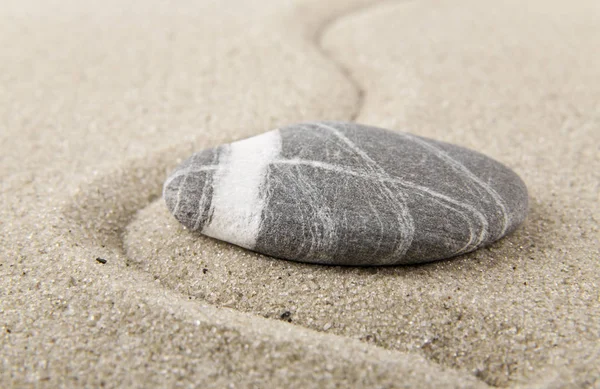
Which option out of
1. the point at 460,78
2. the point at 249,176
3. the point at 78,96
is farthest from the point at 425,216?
the point at 78,96

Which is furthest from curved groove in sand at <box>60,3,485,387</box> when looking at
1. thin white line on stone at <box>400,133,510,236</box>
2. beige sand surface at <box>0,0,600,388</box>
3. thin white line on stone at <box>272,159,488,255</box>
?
thin white line on stone at <box>400,133,510,236</box>

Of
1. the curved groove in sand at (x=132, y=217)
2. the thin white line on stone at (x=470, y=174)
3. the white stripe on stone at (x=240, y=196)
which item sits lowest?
the curved groove in sand at (x=132, y=217)

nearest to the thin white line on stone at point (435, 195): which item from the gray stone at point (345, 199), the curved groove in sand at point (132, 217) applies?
the gray stone at point (345, 199)

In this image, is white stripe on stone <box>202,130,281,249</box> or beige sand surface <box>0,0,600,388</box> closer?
beige sand surface <box>0,0,600,388</box>

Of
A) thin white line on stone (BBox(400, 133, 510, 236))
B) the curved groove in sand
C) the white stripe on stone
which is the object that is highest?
thin white line on stone (BBox(400, 133, 510, 236))

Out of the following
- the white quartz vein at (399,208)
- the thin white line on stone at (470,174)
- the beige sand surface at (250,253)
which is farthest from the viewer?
the thin white line on stone at (470,174)

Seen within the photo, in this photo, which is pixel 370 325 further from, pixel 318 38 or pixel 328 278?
pixel 318 38

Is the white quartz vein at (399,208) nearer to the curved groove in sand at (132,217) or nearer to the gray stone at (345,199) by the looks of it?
the gray stone at (345,199)

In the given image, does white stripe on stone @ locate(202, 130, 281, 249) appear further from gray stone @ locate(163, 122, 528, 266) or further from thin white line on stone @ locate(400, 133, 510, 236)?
thin white line on stone @ locate(400, 133, 510, 236)
